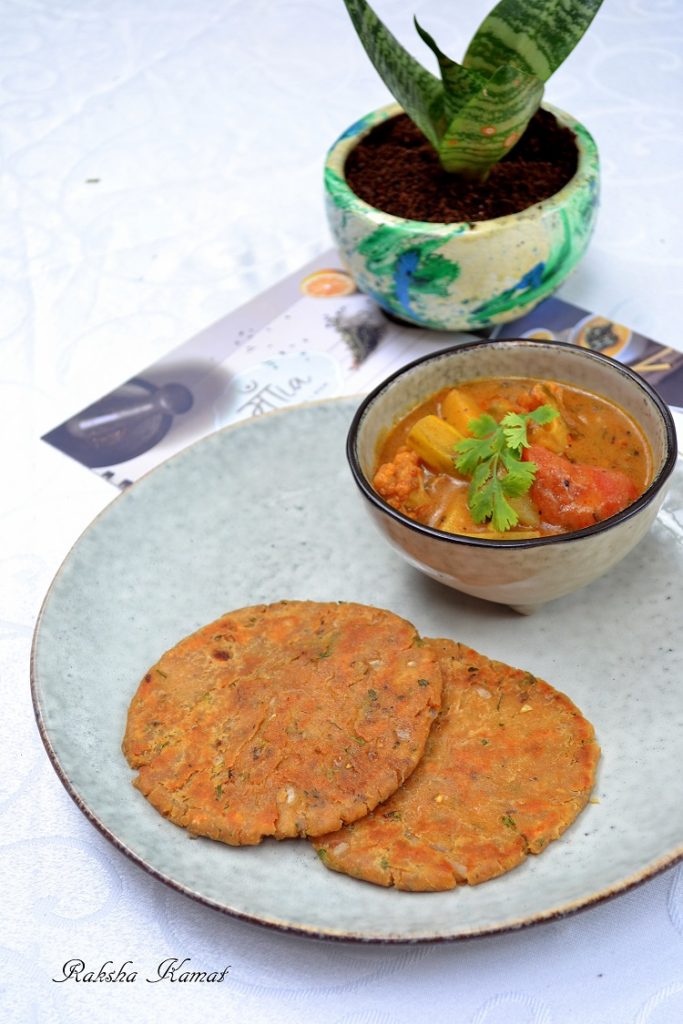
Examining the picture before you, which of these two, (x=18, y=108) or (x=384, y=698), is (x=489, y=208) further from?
(x=18, y=108)

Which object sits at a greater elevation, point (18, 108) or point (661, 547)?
point (18, 108)

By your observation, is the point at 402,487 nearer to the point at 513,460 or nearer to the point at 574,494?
the point at 513,460

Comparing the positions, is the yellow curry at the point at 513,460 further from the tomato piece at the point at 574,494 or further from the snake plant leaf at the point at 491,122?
the snake plant leaf at the point at 491,122

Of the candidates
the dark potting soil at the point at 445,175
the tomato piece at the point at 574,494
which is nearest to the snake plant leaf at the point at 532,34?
the dark potting soil at the point at 445,175

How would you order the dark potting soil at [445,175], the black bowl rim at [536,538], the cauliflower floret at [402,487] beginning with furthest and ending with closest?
the dark potting soil at [445,175] → the cauliflower floret at [402,487] → the black bowl rim at [536,538]

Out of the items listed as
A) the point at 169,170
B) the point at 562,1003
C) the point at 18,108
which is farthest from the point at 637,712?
the point at 18,108

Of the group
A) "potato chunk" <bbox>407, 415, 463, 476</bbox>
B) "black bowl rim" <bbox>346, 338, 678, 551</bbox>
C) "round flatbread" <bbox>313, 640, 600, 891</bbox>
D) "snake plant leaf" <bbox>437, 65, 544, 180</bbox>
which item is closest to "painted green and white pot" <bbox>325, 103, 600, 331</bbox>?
"snake plant leaf" <bbox>437, 65, 544, 180</bbox>

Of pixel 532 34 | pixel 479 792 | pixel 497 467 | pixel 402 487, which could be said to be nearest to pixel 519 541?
pixel 497 467
